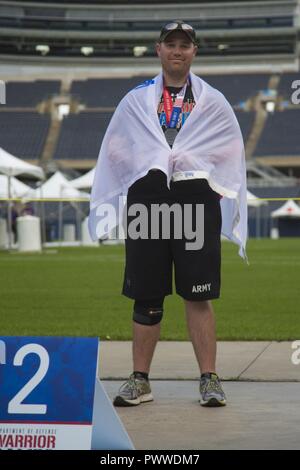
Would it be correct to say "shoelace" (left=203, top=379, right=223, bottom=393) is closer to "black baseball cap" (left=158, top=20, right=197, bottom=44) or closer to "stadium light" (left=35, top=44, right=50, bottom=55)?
"black baseball cap" (left=158, top=20, right=197, bottom=44)

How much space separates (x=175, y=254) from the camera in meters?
5.07

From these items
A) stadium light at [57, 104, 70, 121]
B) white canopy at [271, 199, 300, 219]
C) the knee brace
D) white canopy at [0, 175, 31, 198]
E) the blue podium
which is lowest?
the blue podium

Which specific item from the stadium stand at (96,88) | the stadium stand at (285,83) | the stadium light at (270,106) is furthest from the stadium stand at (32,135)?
the stadium stand at (285,83)

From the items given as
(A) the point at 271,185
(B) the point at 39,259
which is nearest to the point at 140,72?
(A) the point at 271,185

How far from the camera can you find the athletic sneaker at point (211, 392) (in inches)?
192

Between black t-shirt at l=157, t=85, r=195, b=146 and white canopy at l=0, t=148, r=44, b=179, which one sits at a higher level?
white canopy at l=0, t=148, r=44, b=179

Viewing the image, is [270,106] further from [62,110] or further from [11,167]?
[11,167]

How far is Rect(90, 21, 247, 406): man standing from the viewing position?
4.99 metres

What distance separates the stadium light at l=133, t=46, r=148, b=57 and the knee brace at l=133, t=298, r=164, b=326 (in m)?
68.3

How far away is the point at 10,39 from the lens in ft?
233

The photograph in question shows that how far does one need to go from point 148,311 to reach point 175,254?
1.03ft

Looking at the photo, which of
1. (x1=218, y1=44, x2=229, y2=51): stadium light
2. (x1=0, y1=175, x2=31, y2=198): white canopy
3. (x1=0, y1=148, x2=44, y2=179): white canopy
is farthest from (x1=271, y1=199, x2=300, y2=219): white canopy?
(x1=218, y1=44, x2=229, y2=51): stadium light

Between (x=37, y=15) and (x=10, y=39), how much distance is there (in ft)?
9.92

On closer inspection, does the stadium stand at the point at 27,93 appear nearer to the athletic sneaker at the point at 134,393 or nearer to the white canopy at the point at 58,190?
the white canopy at the point at 58,190
